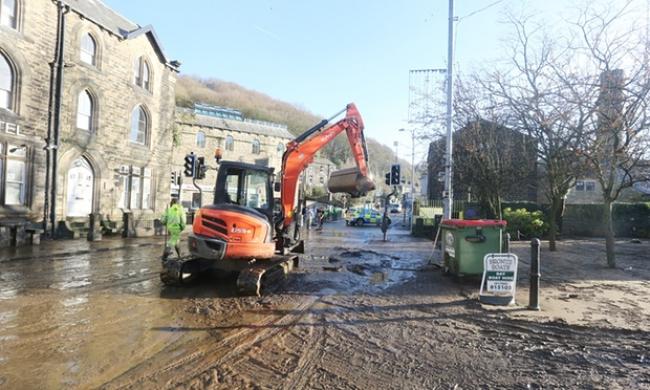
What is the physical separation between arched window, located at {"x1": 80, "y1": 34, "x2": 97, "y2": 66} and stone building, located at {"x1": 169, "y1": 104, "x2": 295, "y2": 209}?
24002 mm

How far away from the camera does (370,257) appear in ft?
45.1

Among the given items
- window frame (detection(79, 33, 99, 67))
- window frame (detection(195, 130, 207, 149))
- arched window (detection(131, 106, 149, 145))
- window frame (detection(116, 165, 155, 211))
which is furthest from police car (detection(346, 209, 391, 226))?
window frame (detection(79, 33, 99, 67))

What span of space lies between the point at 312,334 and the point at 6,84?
16257 millimetres

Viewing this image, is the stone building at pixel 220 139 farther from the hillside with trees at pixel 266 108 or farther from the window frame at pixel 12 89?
the window frame at pixel 12 89

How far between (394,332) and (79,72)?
59.7ft

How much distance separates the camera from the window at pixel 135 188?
831 inches

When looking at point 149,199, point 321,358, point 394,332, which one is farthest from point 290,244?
point 149,199

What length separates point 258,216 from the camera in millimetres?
7930

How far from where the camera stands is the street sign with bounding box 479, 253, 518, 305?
722cm

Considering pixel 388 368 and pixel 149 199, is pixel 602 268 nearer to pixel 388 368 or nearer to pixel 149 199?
pixel 388 368

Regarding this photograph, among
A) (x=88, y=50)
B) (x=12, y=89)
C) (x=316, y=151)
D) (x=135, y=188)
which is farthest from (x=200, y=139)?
(x=316, y=151)

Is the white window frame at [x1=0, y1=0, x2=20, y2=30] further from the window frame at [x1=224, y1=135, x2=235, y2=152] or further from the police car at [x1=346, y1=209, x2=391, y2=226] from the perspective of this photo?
the window frame at [x1=224, y1=135, x2=235, y2=152]

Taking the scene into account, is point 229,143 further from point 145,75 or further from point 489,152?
point 489,152

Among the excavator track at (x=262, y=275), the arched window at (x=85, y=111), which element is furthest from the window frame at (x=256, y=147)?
the excavator track at (x=262, y=275)
